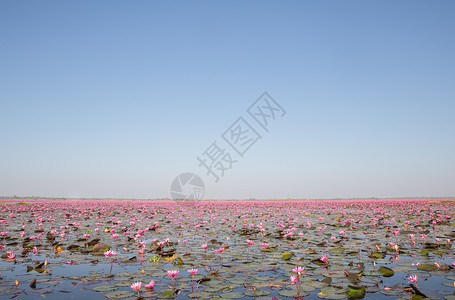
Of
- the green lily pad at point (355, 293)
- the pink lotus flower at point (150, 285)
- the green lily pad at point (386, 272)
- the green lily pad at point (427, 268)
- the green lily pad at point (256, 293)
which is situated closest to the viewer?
the green lily pad at point (355, 293)

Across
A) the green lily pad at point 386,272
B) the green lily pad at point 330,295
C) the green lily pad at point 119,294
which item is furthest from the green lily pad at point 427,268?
the green lily pad at point 119,294

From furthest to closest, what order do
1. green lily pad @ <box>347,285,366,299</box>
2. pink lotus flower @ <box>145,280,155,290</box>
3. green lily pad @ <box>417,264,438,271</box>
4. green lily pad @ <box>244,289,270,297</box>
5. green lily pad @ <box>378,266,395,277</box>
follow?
green lily pad @ <box>417,264,438,271</box>
green lily pad @ <box>378,266,395,277</box>
pink lotus flower @ <box>145,280,155,290</box>
green lily pad @ <box>244,289,270,297</box>
green lily pad @ <box>347,285,366,299</box>

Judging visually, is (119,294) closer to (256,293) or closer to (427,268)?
(256,293)

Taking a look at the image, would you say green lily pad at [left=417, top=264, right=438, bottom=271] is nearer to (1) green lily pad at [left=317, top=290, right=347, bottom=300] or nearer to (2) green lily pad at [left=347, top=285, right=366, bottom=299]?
(2) green lily pad at [left=347, top=285, right=366, bottom=299]

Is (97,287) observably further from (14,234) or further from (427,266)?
(14,234)

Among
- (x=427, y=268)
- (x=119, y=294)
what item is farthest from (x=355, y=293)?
(x=119, y=294)

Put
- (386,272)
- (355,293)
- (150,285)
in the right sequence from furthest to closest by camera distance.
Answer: (386,272) → (150,285) → (355,293)

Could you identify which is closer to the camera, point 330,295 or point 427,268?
point 330,295

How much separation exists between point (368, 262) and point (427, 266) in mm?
912

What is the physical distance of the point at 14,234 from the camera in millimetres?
8531

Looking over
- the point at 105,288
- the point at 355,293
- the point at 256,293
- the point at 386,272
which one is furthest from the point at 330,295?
the point at 105,288

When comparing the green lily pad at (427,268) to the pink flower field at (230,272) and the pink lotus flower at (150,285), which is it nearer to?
the pink flower field at (230,272)

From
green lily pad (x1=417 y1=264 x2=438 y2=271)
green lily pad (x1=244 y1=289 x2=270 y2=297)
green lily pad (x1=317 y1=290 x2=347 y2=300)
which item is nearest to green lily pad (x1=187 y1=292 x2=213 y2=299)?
green lily pad (x1=244 y1=289 x2=270 y2=297)

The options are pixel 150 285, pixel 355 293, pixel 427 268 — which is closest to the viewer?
pixel 355 293
